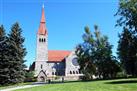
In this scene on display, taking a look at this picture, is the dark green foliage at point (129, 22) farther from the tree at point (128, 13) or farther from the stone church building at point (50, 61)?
the stone church building at point (50, 61)

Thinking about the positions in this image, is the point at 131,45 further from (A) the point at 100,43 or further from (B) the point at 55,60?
(B) the point at 55,60

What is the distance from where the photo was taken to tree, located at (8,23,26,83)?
4472 centimetres

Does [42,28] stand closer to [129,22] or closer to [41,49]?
[41,49]

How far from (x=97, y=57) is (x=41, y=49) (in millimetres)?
30803

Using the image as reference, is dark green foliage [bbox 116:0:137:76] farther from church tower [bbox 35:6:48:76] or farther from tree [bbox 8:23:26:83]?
church tower [bbox 35:6:48:76]

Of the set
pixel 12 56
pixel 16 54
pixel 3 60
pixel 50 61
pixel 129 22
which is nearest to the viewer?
pixel 129 22

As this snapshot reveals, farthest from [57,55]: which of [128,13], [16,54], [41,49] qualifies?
[128,13]

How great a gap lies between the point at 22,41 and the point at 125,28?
21426 millimetres

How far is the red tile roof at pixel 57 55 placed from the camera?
86.7 m

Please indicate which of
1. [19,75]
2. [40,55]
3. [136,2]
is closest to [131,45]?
[136,2]

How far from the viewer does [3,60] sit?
44.8 metres

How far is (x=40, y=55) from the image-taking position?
3253 inches

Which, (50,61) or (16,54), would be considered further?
(50,61)

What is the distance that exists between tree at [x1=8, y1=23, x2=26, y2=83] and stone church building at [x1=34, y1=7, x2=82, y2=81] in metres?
32.5
